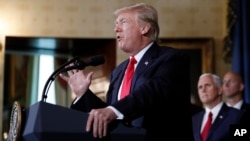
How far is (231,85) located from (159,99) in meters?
3.17

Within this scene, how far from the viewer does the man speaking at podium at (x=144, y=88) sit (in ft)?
6.87

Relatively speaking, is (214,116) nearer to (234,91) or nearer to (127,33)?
(234,91)

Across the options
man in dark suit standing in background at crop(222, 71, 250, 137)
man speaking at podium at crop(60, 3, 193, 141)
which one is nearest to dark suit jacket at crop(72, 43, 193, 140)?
man speaking at podium at crop(60, 3, 193, 141)

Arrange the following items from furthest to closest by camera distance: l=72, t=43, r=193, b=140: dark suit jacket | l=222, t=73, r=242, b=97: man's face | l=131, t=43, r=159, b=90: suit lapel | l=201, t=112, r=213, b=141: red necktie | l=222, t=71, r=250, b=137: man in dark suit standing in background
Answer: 1. l=222, t=73, r=242, b=97: man's face
2. l=222, t=71, r=250, b=137: man in dark suit standing in background
3. l=201, t=112, r=213, b=141: red necktie
4. l=131, t=43, r=159, b=90: suit lapel
5. l=72, t=43, r=193, b=140: dark suit jacket

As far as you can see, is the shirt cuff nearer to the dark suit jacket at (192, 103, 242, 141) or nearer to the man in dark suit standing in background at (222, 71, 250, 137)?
the dark suit jacket at (192, 103, 242, 141)

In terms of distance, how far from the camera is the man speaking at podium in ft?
6.87

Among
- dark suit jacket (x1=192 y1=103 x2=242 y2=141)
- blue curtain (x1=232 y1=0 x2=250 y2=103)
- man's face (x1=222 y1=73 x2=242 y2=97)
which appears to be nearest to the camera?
dark suit jacket (x1=192 y1=103 x2=242 y2=141)

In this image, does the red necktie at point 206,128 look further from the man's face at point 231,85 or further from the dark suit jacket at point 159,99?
the dark suit jacket at point 159,99

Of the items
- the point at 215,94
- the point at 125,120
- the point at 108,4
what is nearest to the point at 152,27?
the point at 125,120

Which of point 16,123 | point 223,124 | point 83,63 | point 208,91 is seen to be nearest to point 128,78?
point 83,63

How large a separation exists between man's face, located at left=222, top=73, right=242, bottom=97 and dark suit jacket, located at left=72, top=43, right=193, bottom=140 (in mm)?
2754

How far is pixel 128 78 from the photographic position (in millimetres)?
2594

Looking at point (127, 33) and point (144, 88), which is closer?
point (144, 88)

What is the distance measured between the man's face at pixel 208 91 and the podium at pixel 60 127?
2792 millimetres
